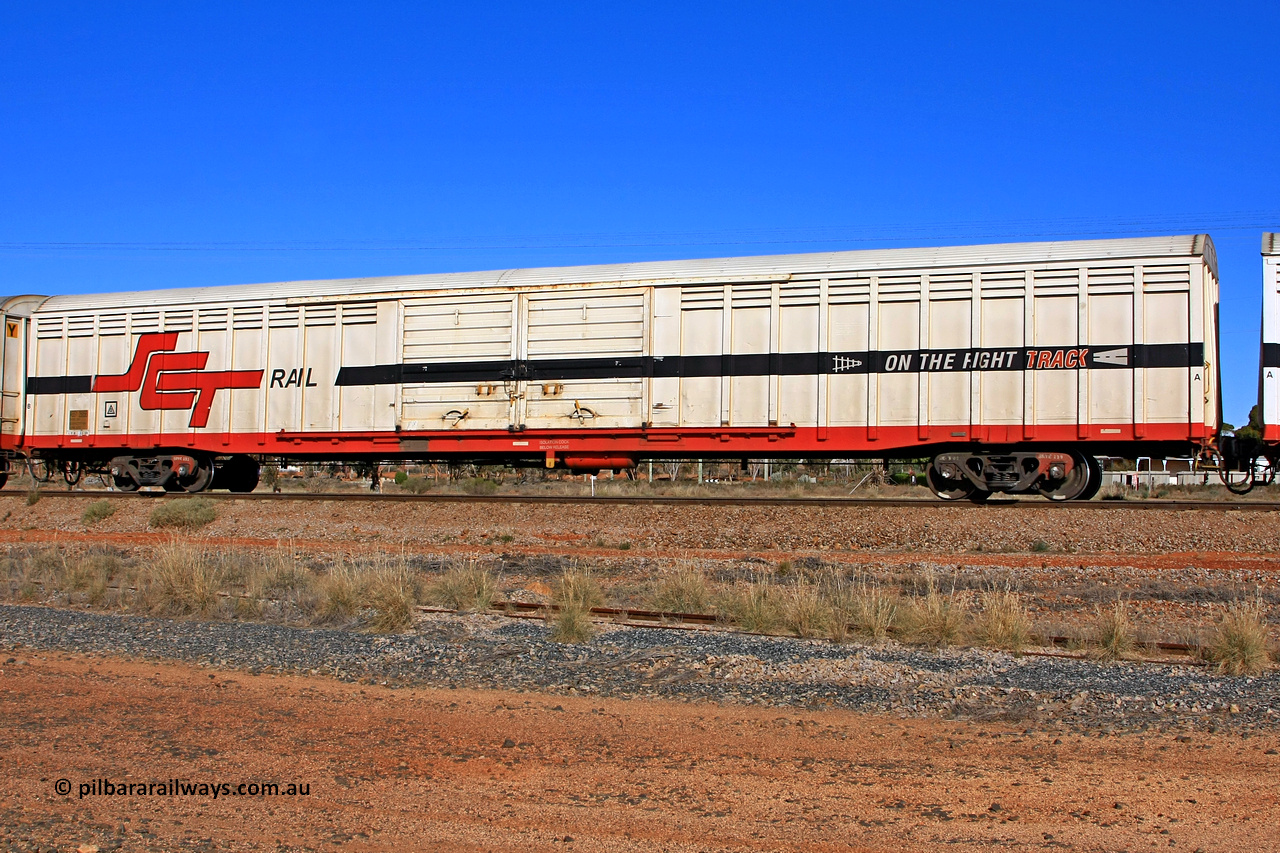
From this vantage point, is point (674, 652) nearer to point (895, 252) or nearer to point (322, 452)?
point (895, 252)

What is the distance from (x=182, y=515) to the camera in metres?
16.4

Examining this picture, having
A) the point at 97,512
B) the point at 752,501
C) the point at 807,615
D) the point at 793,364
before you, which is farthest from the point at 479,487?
the point at 807,615

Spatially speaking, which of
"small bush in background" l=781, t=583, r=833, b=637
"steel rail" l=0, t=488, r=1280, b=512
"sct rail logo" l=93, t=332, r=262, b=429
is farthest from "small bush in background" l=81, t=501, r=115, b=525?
"small bush in background" l=781, t=583, r=833, b=637

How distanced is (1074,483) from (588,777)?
12.2m

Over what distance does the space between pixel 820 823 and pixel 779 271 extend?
11944mm

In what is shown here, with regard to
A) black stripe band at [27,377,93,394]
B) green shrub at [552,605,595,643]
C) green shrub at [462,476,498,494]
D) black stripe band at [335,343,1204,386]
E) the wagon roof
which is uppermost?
the wagon roof

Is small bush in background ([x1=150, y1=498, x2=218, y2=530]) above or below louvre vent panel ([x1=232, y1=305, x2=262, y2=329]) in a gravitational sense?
below

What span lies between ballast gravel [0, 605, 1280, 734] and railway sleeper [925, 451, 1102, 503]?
7536 millimetres

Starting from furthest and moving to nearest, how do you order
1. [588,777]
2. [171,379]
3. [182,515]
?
[171,379] < [182,515] < [588,777]

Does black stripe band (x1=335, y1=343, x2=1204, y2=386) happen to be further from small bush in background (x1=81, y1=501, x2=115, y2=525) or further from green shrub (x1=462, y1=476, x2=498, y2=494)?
green shrub (x1=462, y1=476, x2=498, y2=494)

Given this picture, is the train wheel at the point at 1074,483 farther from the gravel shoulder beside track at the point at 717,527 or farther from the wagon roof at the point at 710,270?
the wagon roof at the point at 710,270

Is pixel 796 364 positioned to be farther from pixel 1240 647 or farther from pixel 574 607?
pixel 1240 647

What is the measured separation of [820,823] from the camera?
4.14m

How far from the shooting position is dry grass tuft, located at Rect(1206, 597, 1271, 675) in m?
7.06
